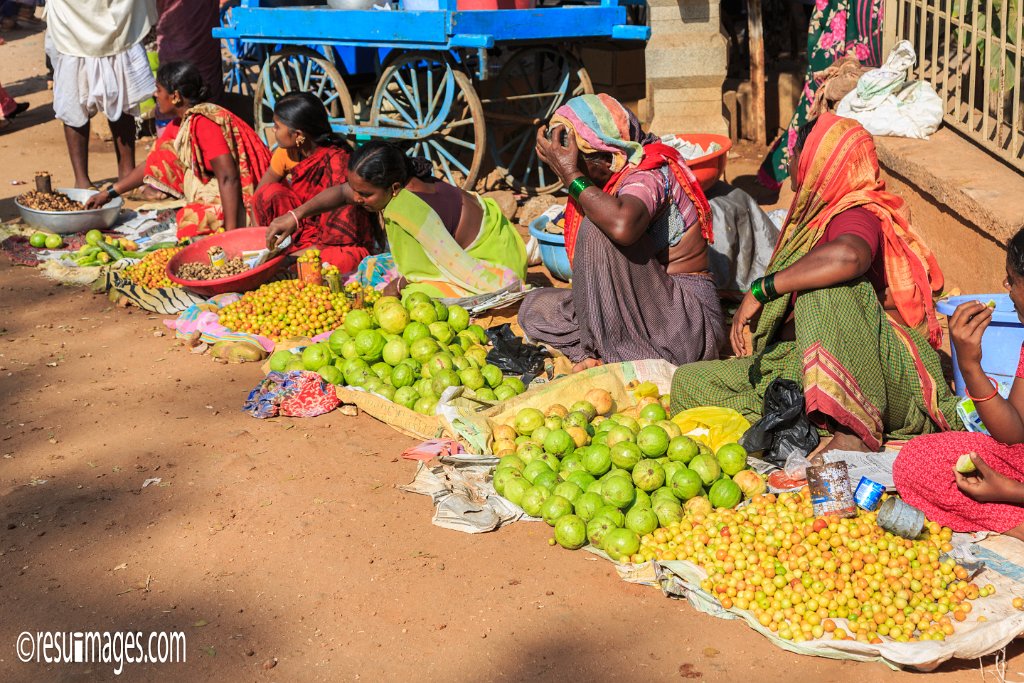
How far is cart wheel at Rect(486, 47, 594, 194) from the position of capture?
7.13 m

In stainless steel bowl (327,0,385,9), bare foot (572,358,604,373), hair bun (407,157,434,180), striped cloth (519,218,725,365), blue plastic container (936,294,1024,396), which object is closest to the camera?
blue plastic container (936,294,1024,396)

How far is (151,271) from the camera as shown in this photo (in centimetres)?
579

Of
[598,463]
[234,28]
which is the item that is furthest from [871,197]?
[234,28]

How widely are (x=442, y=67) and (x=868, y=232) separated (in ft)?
14.2

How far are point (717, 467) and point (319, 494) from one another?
→ 57.3 inches

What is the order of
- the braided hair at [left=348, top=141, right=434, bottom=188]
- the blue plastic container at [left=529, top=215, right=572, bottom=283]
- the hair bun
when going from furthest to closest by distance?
the blue plastic container at [left=529, top=215, right=572, bottom=283] → the hair bun → the braided hair at [left=348, top=141, right=434, bottom=188]

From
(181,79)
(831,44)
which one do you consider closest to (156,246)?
(181,79)

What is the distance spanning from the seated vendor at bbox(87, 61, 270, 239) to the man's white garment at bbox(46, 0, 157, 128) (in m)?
1.19

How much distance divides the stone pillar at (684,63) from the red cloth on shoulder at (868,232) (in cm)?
424

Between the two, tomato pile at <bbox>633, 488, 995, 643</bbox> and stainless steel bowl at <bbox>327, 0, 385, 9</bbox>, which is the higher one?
stainless steel bowl at <bbox>327, 0, 385, 9</bbox>

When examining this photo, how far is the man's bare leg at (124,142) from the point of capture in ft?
25.0

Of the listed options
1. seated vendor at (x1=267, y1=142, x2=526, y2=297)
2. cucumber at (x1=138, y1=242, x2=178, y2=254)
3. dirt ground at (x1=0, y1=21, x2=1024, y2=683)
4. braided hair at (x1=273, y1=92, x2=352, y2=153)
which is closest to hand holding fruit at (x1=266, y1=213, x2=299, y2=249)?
seated vendor at (x1=267, y1=142, x2=526, y2=297)

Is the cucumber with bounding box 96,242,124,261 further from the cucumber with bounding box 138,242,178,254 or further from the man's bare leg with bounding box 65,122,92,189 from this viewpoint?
the man's bare leg with bounding box 65,122,92,189

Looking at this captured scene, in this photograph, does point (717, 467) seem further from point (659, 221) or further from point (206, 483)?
point (206, 483)
